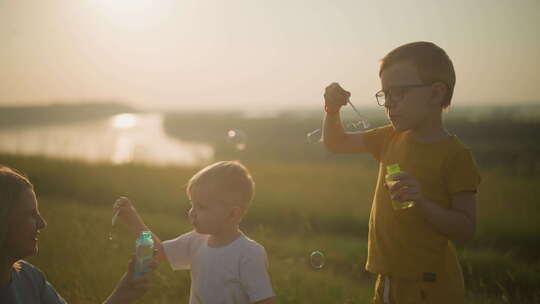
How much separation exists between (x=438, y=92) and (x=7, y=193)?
205cm

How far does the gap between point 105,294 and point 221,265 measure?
76.7 inches

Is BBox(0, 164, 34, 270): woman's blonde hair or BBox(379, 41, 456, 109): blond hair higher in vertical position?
BBox(379, 41, 456, 109): blond hair

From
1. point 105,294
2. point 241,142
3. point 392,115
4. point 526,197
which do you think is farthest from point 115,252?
point 526,197

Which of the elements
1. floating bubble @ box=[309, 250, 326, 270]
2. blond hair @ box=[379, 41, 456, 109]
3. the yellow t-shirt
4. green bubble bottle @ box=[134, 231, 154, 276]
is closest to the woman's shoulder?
green bubble bottle @ box=[134, 231, 154, 276]

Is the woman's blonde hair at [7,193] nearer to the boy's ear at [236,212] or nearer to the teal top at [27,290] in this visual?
the teal top at [27,290]

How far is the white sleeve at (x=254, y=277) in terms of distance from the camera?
98.3 inches

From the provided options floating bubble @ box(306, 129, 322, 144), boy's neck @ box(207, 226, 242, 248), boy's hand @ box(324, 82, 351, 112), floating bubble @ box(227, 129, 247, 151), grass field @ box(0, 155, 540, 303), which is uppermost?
boy's hand @ box(324, 82, 351, 112)

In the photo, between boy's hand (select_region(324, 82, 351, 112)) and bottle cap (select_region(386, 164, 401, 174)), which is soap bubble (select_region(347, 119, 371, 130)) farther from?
bottle cap (select_region(386, 164, 401, 174))

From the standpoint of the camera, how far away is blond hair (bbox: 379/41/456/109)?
2.45 m

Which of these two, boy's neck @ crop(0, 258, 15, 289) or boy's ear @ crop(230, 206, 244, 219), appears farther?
boy's ear @ crop(230, 206, 244, 219)

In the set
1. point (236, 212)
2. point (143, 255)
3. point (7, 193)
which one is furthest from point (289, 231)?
point (7, 193)

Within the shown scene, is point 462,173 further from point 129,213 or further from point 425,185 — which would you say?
point 129,213

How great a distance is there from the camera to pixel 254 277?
2520mm

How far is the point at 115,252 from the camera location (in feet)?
17.1
